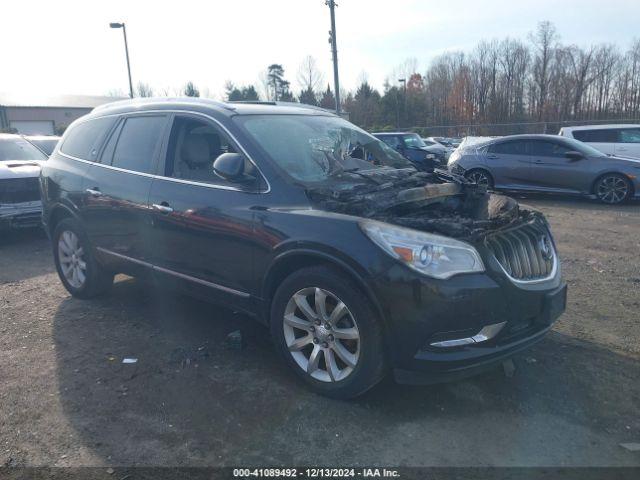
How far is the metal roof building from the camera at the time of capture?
157ft

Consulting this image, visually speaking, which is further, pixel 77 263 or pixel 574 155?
pixel 574 155

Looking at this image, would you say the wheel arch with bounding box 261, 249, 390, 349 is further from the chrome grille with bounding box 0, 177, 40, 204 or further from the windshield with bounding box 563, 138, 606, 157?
the windshield with bounding box 563, 138, 606, 157

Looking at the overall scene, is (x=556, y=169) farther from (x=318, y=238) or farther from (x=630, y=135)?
(x=318, y=238)

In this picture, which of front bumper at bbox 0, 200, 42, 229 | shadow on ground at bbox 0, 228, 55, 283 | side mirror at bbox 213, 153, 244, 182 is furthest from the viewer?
front bumper at bbox 0, 200, 42, 229

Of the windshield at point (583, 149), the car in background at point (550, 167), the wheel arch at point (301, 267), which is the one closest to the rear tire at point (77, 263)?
the wheel arch at point (301, 267)

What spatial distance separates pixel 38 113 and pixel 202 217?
54.5 meters

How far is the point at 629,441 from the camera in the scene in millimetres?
3000

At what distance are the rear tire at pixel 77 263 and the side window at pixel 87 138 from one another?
0.70 meters

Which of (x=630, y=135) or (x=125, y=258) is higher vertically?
(x=630, y=135)

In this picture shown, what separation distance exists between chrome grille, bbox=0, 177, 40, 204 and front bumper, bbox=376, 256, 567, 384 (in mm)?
7314

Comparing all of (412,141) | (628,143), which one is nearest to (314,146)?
(628,143)

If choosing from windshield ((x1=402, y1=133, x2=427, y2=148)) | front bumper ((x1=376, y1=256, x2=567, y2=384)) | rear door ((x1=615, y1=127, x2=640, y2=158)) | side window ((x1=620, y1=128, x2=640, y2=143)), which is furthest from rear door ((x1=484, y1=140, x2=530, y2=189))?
front bumper ((x1=376, y1=256, x2=567, y2=384))

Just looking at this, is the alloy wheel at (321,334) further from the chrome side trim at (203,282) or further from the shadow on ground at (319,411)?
the chrome side trim at (203,282)

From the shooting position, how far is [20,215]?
826 cm
